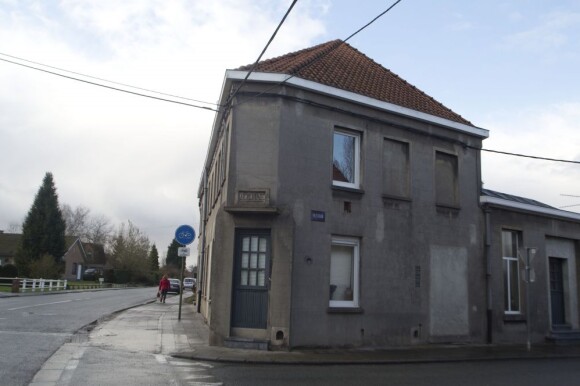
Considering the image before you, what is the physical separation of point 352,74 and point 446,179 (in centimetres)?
438

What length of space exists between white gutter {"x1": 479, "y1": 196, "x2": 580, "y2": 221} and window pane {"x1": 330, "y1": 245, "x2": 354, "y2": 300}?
18.1 feet

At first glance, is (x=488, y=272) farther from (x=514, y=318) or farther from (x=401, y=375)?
(x=401, y=375)

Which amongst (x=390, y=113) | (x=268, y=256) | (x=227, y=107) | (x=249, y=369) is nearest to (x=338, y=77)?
(x=390, y=113)

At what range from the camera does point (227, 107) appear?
1377 centimetres

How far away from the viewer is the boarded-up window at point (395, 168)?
48.3ft

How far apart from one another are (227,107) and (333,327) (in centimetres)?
631

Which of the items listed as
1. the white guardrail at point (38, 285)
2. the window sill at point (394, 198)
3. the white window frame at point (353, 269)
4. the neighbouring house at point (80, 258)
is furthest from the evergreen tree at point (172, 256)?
the white window frame at point (353, 269)

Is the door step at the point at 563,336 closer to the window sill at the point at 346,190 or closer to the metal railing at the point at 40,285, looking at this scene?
the window sill at the point at 346,190

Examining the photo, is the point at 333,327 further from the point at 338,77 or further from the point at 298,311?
the point at 338,77

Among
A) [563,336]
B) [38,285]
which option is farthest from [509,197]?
[38,285]

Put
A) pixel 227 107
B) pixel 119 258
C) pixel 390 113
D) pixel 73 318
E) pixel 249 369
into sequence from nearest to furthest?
1. pixel 249 369
2. pixel 227 107
3. pixel 390 113
4. pixel 73 318
5. pixel 119 258

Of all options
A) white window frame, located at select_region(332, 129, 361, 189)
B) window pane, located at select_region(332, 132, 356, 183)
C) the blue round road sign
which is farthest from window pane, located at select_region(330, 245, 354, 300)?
the blue round road sign

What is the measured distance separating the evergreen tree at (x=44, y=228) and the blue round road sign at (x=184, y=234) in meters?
42.2

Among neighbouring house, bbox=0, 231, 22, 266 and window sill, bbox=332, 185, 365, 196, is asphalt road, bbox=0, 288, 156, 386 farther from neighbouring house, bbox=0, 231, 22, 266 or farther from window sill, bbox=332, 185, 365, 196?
neighbouring house, bbox=0, 231, 22, 266
